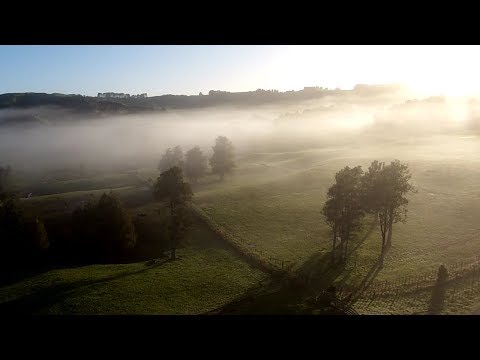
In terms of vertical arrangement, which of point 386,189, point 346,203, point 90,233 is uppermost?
point 386,189

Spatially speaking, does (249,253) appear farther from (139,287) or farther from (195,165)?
(195,165)

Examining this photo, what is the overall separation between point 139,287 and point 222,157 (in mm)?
50915

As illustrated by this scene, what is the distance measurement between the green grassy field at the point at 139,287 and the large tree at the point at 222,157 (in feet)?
136

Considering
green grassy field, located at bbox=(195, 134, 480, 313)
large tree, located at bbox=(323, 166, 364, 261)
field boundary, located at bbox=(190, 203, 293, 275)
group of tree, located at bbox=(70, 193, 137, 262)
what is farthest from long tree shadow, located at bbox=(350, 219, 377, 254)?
group of tree, located at bbox=(70, 193, 137, 262)

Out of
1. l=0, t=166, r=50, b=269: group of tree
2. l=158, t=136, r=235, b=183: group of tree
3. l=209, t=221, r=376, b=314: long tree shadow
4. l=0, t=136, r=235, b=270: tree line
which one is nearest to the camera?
l=209, t=221, r=376, b=314: long tree shadow

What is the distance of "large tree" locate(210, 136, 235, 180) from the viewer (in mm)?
81500

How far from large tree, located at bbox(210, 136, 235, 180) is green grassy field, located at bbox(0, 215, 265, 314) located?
136 feet

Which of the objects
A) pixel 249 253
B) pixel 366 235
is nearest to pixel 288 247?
pixel 249 253

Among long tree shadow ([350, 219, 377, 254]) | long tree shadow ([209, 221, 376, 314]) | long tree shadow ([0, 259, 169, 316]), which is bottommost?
long tree shadow ([0, 259, 169, 316])

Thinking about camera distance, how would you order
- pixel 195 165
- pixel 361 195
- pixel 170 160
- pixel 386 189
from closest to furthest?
1. pixel 386 189
2. pixel 361 195
3. pixel 195 165
4. pixel 170 160

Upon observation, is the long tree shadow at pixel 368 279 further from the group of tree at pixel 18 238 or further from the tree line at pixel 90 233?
the group of tree at pixel 18 238

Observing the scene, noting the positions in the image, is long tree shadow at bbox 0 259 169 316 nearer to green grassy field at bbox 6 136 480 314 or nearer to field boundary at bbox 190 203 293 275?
green grassy field at bbox 6 136 480 314

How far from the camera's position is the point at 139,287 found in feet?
111
